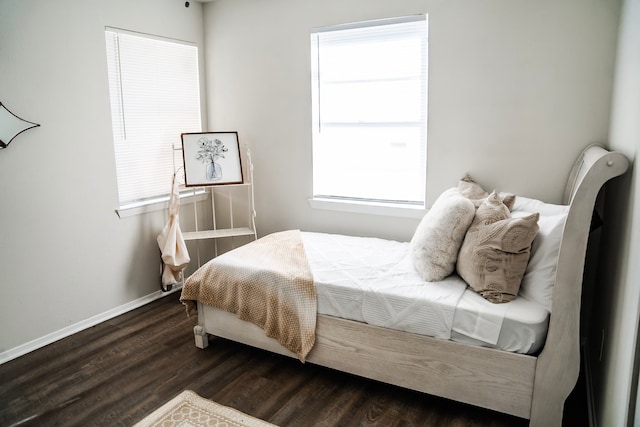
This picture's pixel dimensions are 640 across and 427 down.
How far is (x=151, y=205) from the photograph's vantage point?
360cm

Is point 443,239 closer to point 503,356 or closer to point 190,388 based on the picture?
point 503,356

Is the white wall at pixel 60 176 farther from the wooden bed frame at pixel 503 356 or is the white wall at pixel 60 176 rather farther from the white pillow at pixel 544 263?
the white pillow at pixel 544 263

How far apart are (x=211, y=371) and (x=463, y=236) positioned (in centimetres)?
161

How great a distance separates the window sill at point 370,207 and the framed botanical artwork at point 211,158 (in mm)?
708

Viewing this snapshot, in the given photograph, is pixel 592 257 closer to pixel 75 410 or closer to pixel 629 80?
pixel 629 80

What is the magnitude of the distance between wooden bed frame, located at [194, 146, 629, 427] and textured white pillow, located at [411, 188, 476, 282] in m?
0.38

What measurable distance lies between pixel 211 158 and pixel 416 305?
7.22 feet

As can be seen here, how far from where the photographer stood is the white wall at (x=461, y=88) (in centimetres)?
264

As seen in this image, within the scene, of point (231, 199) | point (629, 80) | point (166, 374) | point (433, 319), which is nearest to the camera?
point (629, 80)

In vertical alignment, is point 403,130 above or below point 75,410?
above

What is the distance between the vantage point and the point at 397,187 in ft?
11.2

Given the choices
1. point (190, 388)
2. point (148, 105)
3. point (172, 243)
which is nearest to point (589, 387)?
point (190, 388)

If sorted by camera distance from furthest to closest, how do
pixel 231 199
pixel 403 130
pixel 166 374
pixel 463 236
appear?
1. pixel 231 199
2. pixel 403 130
3. pixel 166 374
4. pixel 463 236

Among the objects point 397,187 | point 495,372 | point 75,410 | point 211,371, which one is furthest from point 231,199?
point 495,372
